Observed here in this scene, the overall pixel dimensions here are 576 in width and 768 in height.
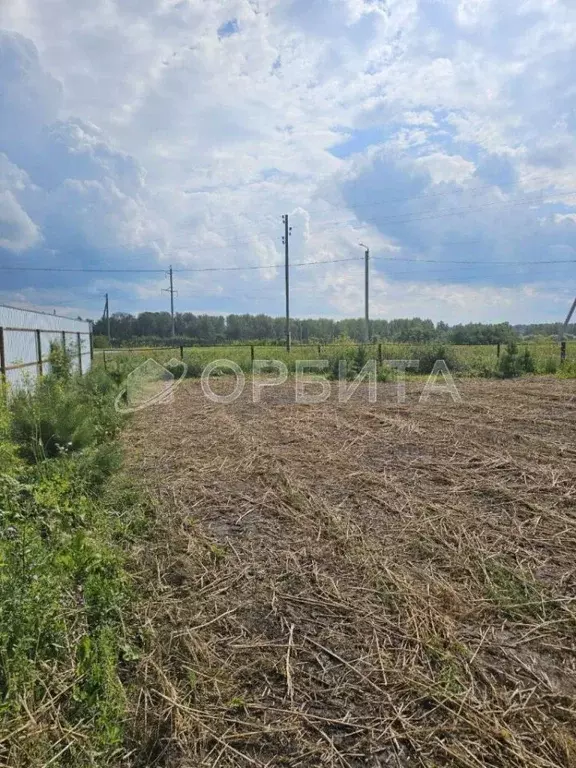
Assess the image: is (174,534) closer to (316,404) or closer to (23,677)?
(23,677)

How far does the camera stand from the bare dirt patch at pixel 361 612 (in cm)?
155

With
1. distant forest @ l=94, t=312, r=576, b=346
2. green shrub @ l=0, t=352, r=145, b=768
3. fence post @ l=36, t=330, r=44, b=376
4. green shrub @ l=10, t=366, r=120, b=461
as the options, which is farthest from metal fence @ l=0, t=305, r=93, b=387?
distant forest @ l=94, t=312, r=576, b=346

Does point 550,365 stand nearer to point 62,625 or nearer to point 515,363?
point 515,363

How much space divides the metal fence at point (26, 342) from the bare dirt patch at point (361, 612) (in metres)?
3.51

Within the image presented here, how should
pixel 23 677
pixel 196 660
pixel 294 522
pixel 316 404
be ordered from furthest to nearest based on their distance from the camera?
pixel 316 404, pixel 294 522, pixel 196 660, pixel 23 677

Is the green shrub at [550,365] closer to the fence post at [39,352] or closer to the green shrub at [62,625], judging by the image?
the fence post at [39,352]

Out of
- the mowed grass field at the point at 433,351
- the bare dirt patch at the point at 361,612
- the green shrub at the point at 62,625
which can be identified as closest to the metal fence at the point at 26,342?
the mowed grass field at the point at 433,351

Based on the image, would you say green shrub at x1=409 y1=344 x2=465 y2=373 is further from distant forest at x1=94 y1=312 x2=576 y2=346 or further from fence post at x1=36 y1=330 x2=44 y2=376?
distant forest at x1=94 y1=312 x2=576 y2=346

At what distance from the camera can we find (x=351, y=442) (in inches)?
223

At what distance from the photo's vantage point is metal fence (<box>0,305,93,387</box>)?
22.6 ft

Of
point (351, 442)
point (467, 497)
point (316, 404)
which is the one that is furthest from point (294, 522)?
point (316, 404)

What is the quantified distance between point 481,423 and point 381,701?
17.7 feet

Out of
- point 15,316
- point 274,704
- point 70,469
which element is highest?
point 15,316

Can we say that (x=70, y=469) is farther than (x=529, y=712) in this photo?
Yes
